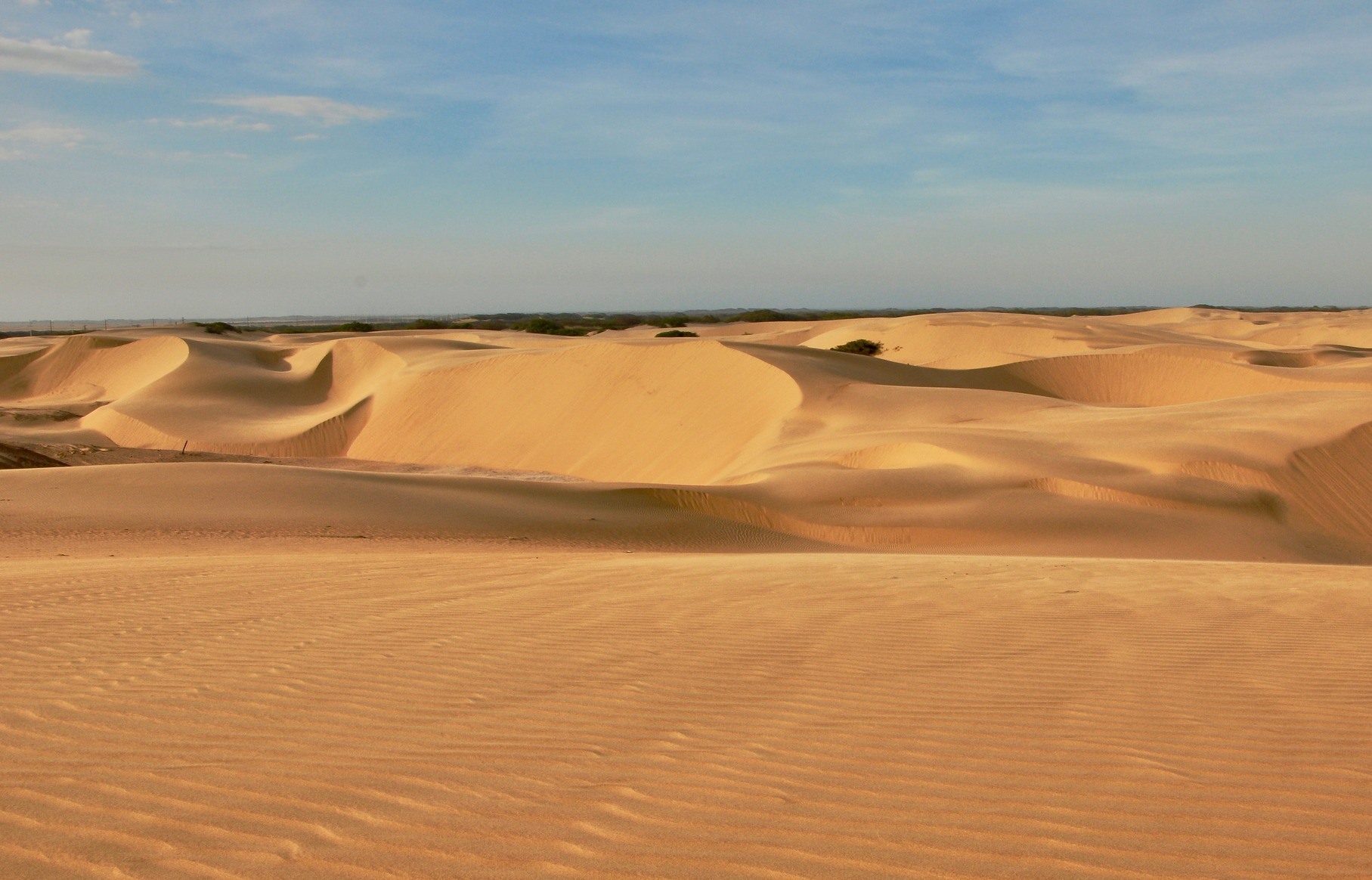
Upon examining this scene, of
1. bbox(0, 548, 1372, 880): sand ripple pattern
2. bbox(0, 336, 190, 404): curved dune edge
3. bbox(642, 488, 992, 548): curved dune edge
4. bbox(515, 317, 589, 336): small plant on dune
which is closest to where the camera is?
bbox(0, 548, 1372, 880): sand ripple pattern

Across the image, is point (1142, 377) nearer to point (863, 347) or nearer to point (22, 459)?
point (863, 347)

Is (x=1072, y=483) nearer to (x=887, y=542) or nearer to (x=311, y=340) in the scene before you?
(x=887, y=542)

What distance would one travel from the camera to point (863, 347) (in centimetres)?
4656

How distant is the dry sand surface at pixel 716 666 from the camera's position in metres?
2.99

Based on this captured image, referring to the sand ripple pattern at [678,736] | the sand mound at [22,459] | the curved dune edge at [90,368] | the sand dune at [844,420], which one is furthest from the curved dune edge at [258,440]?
the sand ripple pattern at [678,736]

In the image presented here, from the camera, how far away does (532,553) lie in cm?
1175

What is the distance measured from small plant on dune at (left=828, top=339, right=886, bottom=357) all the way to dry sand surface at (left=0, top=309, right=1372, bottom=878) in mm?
27133

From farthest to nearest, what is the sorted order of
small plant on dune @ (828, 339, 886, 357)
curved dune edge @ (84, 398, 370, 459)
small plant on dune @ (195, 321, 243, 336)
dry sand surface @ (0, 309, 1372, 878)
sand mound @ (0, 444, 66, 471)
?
small plant on dune @ (195, 321, 243, 336)
small plant on dune @ (828, 339, 886, 357)
curved dune edge @ (84, 398, 370, 459)
sand mound @ (0, 444, 66, 471)
dry sand surface @ (0, 309, 1372, 878)

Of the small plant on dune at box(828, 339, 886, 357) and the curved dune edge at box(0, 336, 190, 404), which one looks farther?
the small plant on dune at box(828, 339, 886, 357)

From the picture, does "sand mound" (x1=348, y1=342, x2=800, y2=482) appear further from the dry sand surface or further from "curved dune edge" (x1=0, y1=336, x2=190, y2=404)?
"curved dune edge" (x1=0, y1=336, x2=190, y2=404)

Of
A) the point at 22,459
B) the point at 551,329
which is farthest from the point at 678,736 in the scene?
the point at 551,329

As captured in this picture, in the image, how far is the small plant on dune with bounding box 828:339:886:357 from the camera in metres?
46.3

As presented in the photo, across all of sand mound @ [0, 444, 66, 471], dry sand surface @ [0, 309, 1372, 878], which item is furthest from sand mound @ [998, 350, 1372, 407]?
sand mound @ [0, 444, 66, 471]

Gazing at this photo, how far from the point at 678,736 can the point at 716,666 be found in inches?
50.6
